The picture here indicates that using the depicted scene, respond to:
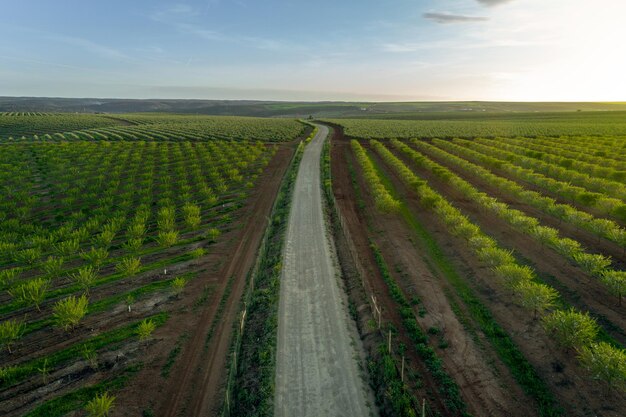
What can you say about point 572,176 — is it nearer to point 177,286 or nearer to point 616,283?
point 616,283

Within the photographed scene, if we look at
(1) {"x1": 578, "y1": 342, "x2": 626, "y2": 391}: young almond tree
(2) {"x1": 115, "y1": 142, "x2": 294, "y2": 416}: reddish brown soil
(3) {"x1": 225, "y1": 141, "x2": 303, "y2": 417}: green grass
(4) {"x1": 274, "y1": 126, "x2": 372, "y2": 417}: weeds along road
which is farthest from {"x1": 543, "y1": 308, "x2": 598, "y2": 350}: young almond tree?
(2) {"x1": 115, "y1": 142, "x2": 294, "y2": 416}: reddish brown soil

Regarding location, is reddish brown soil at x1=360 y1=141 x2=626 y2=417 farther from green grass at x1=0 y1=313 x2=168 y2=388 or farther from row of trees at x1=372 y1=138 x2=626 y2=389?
green grass at x1=0 y1=313 x2=168 y2=388

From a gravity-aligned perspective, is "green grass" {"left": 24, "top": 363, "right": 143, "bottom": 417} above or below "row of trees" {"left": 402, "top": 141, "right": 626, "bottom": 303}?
below

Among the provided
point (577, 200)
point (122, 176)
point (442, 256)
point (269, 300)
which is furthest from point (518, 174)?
point (122, 176)

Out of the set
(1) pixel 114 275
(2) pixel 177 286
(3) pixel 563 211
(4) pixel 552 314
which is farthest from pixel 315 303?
(3) pixel 563 211

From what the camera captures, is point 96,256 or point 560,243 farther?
point 96,256

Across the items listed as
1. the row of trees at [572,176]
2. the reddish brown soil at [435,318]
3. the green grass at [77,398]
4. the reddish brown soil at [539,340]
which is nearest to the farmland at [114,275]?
the green grass at [77,398]

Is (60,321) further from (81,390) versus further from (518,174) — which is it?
(518,174)

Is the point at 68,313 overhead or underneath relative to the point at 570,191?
underneath
